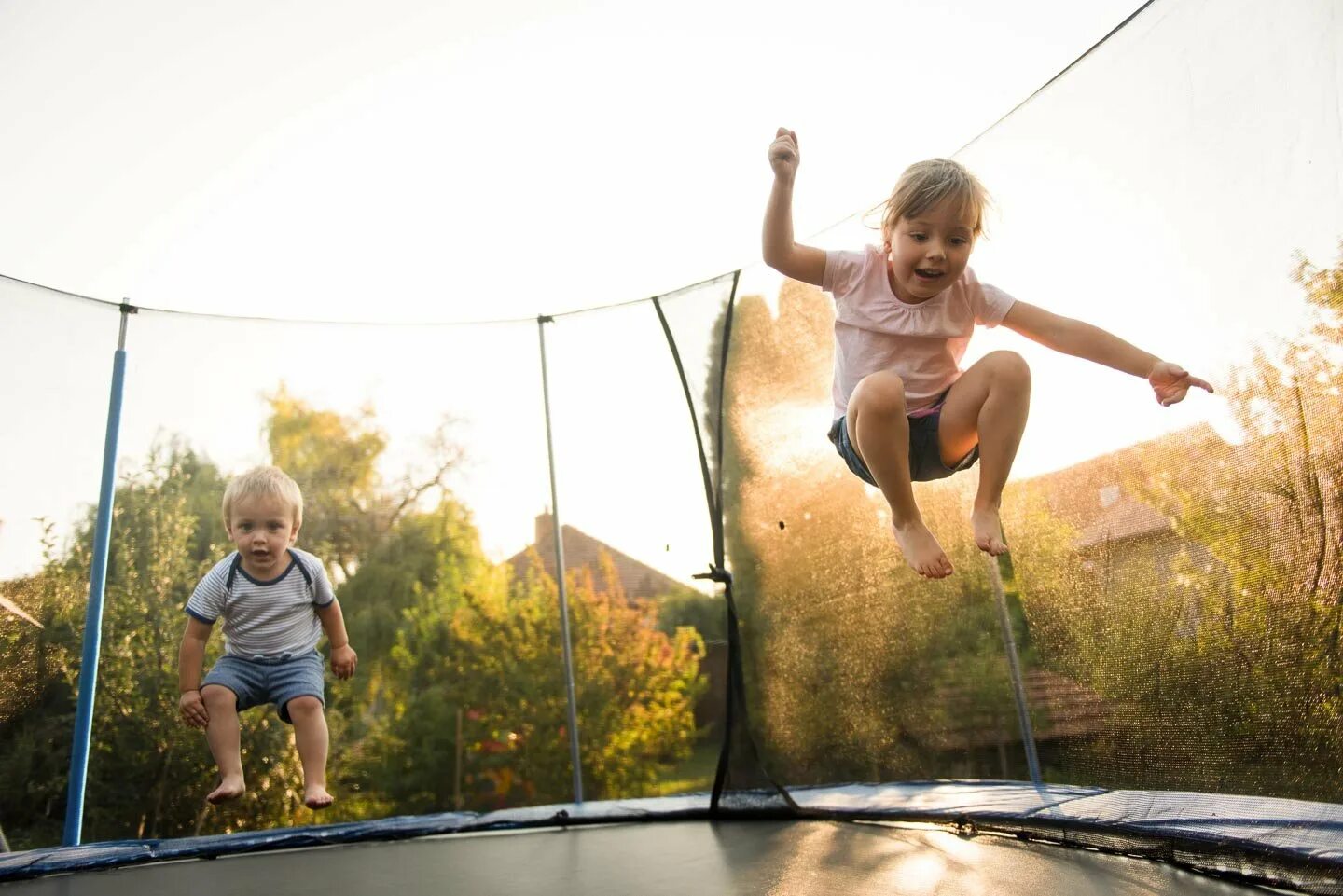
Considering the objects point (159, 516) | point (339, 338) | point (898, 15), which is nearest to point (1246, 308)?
point (898, 15)

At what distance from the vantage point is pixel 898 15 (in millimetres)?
2674

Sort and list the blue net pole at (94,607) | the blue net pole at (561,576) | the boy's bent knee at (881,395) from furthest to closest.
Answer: the blue net pole at (561,576) → the blue net pole at (94,607) → the boy's bent knee at (881,395)

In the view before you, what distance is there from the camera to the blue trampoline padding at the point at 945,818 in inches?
60.3

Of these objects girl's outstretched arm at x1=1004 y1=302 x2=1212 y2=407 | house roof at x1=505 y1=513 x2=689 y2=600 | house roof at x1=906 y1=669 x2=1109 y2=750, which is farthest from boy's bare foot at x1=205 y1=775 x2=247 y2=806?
house roof at x1=505 y1=513 x2=689 y2=600

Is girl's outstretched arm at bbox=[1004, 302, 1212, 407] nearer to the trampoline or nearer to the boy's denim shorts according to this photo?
the trampoline

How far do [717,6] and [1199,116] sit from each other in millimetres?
1369

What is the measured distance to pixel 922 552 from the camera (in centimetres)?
165

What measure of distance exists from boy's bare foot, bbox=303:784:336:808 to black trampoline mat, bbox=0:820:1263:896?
17cm

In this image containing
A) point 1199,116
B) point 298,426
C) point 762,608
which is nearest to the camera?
point 1199,116

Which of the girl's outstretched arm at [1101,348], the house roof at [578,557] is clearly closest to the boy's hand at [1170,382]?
the girl's outstretched arm at [1101,348]

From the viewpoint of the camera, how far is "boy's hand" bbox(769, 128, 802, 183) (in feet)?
5.28

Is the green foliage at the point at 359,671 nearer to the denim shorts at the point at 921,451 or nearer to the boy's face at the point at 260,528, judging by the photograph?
the boy's face at the point at 260,528

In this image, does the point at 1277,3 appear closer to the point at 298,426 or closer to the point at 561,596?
the point at 561,596

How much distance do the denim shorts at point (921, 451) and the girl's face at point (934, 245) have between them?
0.74 feet
